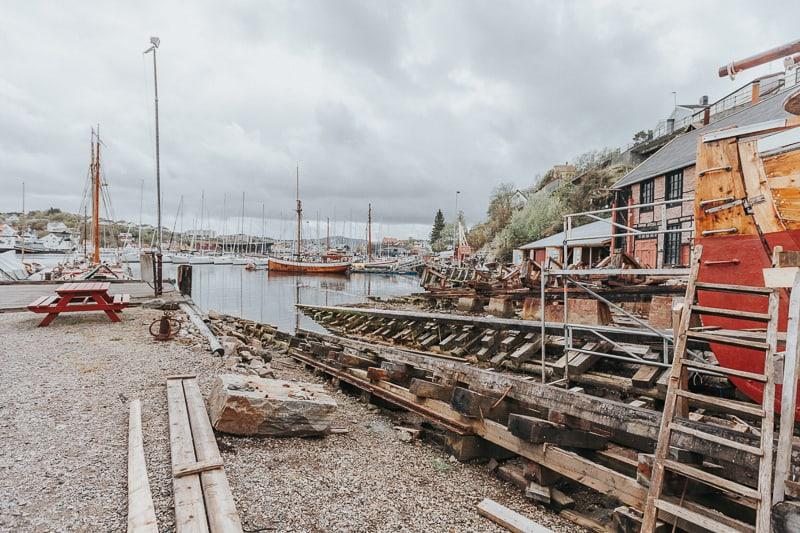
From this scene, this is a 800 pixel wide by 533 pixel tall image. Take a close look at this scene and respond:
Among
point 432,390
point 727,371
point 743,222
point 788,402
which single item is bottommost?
point 432,390

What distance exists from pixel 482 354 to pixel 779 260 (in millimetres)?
7079

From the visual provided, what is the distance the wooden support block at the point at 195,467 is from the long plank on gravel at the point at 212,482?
0.03 metres

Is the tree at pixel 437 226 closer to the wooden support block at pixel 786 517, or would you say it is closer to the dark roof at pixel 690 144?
the dark roof at pixel 690 144

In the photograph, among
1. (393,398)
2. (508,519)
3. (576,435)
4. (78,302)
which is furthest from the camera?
(78,302)

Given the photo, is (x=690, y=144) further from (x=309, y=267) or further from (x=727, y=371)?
(x=309, y=267)

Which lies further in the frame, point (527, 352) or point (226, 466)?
point (527, 352)

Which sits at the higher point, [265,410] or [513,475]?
[265,410]

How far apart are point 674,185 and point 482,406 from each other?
2535cm

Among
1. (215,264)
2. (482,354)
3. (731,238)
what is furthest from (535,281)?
Answer: (215,264)

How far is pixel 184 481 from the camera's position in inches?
150

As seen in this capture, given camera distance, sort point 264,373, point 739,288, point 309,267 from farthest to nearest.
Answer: point 309,267 → point 264,373 → point 739,288

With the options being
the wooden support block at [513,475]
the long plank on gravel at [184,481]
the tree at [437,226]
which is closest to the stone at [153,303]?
the long plank on gravel at [184,481]

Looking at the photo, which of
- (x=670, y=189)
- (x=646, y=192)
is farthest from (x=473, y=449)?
(x=646, y=192)

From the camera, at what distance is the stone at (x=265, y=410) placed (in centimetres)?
511
